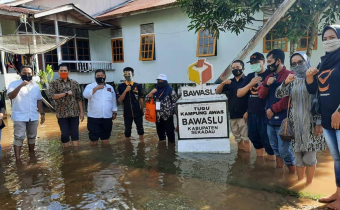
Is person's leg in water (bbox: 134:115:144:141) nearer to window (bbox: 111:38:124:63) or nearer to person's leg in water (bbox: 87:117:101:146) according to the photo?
person's leg in water (bbox: 87:117:101:146)

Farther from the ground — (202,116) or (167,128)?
(202,116)

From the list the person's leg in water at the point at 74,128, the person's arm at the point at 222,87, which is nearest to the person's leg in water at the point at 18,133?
the person's leg in water at the point at 74,128

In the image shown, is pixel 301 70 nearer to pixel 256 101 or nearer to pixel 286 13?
pixel 256 101

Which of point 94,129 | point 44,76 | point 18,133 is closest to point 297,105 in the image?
point 94,129

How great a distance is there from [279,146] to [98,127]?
3.92 metres

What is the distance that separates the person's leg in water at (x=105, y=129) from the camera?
243 inches

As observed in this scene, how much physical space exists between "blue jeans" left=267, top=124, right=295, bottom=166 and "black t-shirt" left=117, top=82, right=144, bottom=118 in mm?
3172

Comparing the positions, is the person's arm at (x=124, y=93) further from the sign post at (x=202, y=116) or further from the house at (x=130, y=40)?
the house at (x=130, y=40)

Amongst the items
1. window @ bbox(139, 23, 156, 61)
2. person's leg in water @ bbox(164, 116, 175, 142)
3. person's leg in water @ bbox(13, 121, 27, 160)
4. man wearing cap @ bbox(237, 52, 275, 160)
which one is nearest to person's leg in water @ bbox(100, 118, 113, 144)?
person's leg in water @ bbox(164, 116, 175, 142)

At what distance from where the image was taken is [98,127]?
6199 mm

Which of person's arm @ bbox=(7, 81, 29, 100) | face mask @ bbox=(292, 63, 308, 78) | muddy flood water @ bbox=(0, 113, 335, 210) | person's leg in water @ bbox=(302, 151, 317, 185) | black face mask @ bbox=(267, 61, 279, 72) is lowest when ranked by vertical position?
muddy flood water @ bbox=(0, 113, 335, 210)

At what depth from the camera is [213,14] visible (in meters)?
6.80

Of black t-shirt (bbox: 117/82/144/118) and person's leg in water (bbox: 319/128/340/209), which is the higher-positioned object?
black t-shirt (bbox: 117/82/144/118)

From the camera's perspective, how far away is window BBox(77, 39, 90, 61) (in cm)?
1656
